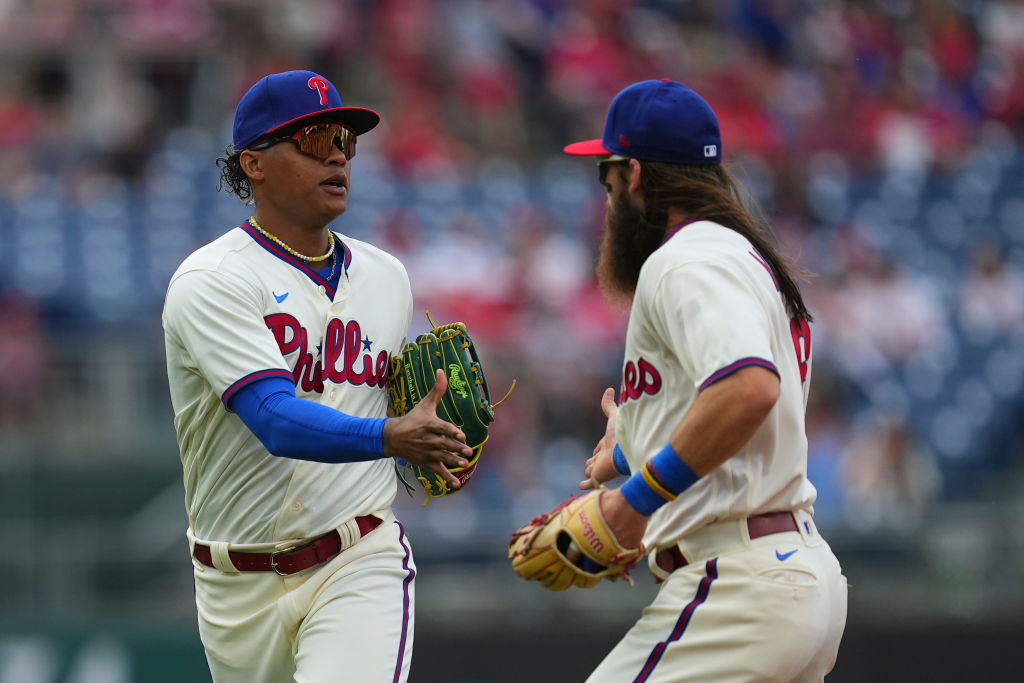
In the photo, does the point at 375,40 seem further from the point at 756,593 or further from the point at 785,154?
the point at 756,593

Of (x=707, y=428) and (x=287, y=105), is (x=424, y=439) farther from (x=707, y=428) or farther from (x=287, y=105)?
(x=287, y=105)

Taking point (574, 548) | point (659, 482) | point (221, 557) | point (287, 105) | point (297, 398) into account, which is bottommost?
point (221, 557)

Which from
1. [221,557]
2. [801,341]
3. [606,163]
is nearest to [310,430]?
[221,557]

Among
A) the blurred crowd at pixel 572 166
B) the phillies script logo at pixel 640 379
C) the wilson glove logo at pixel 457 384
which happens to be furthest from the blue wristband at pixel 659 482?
the blurred crowd at pixel 572 166

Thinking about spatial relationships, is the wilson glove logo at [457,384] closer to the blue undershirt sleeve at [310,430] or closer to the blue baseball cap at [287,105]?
the blue undershirt sleeve at [310,430]

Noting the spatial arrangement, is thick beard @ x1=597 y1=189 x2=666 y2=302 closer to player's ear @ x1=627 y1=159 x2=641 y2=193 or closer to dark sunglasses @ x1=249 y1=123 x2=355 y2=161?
player's ear @ x1=627 y1=159 x2=641 y2=193

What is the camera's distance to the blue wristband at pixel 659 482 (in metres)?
3.44

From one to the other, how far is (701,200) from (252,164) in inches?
51.9

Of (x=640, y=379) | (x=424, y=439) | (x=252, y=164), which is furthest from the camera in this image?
(x=252, y=164)

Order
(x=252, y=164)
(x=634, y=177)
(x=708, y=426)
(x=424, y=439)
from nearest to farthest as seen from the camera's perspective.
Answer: (x=708, y=426) → (x=424, y=439) → (x=634, y=177) → (x=252, y=164)

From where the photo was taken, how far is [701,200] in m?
3.83

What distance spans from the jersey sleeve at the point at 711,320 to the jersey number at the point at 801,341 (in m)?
0.25

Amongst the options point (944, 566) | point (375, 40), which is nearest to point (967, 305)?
point (944, 566)

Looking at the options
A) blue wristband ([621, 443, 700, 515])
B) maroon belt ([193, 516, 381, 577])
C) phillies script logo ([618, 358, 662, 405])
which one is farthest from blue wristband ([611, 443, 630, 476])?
maroon belt ([193, 516, 381, 577])
